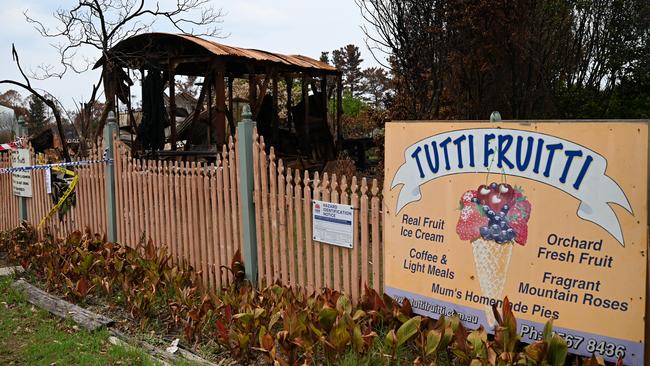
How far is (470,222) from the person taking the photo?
3705mm

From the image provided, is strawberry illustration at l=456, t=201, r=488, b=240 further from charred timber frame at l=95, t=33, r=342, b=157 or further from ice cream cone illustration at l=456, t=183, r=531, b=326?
charred timber frame at l=95, t=33, r=342, b=157

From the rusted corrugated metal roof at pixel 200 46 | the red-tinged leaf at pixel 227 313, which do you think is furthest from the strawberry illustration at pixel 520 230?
the rusted corrugated metal roof at pixel 200 46

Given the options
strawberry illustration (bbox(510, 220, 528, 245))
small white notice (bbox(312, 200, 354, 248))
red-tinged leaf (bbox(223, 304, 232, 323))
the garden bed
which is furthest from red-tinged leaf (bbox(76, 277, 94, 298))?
strawberry illustration (bbox(510, 220, 528, 245))

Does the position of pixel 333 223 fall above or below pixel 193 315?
above

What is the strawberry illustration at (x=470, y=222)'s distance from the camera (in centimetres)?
365

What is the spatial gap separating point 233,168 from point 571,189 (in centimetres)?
320

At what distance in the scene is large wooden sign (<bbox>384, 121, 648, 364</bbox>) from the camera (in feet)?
10.2

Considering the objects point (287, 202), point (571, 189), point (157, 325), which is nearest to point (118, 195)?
point (157, 325)

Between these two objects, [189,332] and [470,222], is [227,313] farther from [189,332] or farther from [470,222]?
[470,222]

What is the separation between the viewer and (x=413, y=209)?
13.2 ft

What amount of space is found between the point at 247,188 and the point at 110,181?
264 cm

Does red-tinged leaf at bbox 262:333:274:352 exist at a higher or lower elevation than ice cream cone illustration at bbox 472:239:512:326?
lower

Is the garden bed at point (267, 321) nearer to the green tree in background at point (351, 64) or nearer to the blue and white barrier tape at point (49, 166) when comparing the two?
the blue and white barrier tape at point (49, 166)

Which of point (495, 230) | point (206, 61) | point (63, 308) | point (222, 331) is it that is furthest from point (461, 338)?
point (206, 61)
